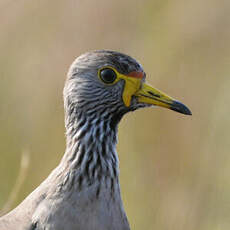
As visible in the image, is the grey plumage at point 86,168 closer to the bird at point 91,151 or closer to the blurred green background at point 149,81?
the bird at point 91,151

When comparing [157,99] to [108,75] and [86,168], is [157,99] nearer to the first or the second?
[108,75]

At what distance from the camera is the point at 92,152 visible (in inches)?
212

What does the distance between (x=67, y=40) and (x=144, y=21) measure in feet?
3.08

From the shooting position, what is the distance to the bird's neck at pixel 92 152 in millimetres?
5348

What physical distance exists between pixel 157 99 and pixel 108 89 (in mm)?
361

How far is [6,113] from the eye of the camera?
8508mm

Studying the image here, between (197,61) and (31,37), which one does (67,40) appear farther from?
(197,61)

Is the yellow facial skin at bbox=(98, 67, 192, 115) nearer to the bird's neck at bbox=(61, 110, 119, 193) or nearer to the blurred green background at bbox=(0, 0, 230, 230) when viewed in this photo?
the bird's neck at bbox=(61, 110, 119, 193)

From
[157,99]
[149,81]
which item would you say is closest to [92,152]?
[157,99]

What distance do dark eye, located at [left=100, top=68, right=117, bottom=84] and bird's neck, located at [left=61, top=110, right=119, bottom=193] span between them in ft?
0.87

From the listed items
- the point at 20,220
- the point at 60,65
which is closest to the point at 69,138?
the point at 20,220

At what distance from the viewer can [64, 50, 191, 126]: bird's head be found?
5406 millimetres

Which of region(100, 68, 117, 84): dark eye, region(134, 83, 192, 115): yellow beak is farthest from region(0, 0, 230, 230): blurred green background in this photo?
region(100, 68, 117, 84): dark eye

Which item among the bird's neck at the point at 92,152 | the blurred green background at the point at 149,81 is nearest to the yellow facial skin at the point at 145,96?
the bird's neck at the point at 92,152
